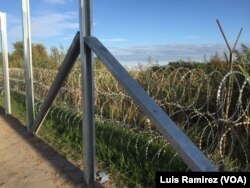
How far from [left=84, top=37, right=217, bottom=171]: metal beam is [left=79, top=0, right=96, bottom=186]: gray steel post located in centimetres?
13

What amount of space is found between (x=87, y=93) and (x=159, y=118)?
1112 mm

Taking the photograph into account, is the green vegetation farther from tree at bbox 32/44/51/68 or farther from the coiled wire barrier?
tree at bbox 32/44/51/68

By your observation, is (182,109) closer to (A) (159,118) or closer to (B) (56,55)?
(A) (159,118)

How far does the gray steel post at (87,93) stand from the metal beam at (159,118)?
0.13m

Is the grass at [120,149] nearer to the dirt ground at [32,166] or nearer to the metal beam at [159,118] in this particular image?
the dirt ground at [32,166]

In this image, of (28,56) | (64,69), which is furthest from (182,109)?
(28,56)

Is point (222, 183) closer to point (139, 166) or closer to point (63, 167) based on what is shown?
point (139, 166)

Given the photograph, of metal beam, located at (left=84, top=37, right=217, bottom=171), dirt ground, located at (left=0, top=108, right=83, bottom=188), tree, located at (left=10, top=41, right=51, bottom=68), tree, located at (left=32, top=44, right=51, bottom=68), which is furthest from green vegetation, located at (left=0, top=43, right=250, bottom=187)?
tree, located at (left=10, top=41, right=51, bottom=68)

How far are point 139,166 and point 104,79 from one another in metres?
3.25

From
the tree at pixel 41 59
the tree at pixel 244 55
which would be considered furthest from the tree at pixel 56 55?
the tree at pixel 244 55

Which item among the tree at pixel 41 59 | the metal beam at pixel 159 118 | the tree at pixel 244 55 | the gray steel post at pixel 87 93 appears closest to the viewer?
the metal beam at pixel 159 118

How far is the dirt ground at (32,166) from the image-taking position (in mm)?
3875

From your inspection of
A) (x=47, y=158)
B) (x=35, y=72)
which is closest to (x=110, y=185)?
(x=47, y=158)

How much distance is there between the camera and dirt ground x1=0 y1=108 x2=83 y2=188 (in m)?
3.88
